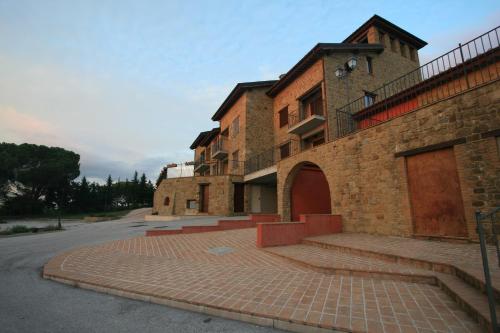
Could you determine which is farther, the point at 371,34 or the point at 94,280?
the point at 371,34

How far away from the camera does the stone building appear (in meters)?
5.49

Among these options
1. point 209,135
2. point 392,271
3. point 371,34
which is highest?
point 371,34

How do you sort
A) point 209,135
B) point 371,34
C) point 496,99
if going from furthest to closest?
point 209,135, point 371,34, point 496,99

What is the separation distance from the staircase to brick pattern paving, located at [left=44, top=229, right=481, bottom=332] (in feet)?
0.46

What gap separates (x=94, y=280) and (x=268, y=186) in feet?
54.1

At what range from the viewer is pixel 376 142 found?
297 inches

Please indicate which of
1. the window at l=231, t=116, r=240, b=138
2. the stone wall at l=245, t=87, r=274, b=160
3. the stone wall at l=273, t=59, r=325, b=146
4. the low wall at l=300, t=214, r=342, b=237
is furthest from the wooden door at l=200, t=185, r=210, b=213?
the low wall at l=300, t=214, r=342, b=237

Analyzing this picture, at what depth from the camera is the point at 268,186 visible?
65.9 feet

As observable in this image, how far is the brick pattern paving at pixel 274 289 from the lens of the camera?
8.68ft

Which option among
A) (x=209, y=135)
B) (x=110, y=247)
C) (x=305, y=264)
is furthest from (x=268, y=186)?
(x=305, y=264)

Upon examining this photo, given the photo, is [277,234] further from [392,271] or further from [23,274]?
[23,274]

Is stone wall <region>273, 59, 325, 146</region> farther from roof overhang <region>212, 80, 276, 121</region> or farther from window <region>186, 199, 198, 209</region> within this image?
window <region>186, 199, 198, 209</region>

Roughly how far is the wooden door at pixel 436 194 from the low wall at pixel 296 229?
8.14 feet

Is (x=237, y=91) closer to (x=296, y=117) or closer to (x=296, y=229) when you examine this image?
(x=296, y=117)
